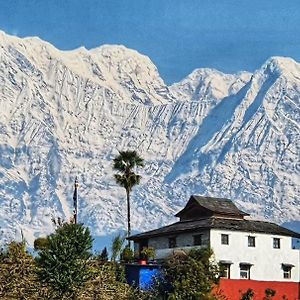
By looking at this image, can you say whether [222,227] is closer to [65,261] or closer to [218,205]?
[218,205]

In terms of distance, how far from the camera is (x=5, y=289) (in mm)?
50812

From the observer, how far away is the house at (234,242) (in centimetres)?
6744

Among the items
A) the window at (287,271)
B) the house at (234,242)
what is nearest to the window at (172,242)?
the house at (234,242)

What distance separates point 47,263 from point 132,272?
43.1 ft

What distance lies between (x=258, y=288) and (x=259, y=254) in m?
9.00

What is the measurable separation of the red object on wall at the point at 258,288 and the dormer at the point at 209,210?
9402 mm

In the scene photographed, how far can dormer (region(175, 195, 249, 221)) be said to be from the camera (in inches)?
2867

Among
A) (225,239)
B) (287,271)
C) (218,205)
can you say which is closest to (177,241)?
(225,239)

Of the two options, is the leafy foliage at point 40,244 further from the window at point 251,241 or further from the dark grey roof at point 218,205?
the window at point 251,241

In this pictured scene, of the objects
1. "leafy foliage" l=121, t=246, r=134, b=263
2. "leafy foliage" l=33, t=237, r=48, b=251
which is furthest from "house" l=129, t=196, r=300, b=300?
"leafy foliage" l=33, t=237, r=48, b=251

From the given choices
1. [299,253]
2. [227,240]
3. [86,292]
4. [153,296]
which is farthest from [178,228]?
[86,292]

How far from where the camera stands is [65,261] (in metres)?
49.2

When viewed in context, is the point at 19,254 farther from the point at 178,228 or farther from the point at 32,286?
the point at 178,228

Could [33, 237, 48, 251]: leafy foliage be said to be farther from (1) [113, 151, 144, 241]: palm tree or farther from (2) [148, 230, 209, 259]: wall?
(1) [113, 151, 144, 241]: palm tree
